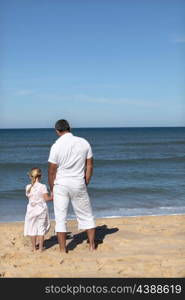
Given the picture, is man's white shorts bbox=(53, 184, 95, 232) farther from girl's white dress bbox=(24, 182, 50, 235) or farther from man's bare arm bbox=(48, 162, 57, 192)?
girl's white dress bbox=(24, 182, 50, 235)

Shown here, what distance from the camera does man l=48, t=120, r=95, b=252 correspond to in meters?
5.58

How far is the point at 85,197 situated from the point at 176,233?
1989mm

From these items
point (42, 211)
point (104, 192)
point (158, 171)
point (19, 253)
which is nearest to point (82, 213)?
point (42, 211)

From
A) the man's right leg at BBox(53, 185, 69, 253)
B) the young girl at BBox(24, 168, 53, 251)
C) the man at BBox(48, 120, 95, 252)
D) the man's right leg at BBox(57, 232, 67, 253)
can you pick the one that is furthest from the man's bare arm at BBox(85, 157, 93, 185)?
the man's right leg at BBox(57, 232, 67, 253)

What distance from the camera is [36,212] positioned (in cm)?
599

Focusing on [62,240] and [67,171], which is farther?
[62,240]

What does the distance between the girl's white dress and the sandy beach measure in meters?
0.30

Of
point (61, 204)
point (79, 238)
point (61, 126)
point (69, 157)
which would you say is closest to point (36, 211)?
point (61, 204)

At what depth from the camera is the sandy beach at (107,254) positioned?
494 cm

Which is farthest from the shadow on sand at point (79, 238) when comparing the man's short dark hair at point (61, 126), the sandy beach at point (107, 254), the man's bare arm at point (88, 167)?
the man's short dark hair at point (61, 126)

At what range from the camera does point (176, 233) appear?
6.97 m

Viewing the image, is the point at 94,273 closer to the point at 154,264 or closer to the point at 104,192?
the point at 154,264

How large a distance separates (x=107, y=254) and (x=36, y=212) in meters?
1.11

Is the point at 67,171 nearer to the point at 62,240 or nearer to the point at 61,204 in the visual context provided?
the point at 61,204
